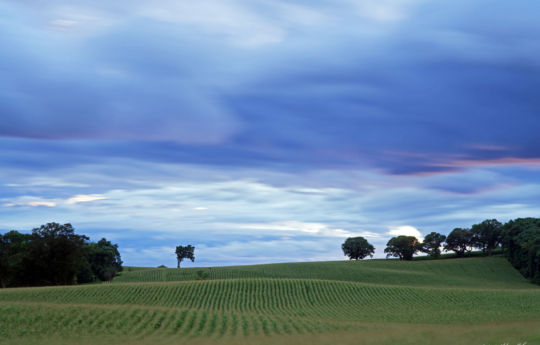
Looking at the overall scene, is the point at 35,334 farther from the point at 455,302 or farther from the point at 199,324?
the point at 455,302

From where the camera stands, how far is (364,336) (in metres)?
29.5

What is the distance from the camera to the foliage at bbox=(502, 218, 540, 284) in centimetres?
10175

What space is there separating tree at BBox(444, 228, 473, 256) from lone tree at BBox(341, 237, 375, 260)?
2309 cm

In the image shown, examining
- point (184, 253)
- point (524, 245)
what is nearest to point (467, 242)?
point (524, 245)

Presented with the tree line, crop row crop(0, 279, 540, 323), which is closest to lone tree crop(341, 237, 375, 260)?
the tree line

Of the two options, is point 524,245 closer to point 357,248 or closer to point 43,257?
point 357,248

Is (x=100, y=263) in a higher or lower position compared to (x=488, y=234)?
lower

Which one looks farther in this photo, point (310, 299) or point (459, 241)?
point (459, 241)

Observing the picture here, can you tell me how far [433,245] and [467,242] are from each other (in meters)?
9.63

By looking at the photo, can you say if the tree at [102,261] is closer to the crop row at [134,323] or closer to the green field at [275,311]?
the green field at [275,311]

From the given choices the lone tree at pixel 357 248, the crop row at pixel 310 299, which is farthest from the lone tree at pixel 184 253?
the crop row at pixel 310 299

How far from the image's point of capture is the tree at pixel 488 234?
425 feet

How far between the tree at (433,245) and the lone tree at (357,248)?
54.5ft

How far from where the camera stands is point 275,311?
5159 centimetres
